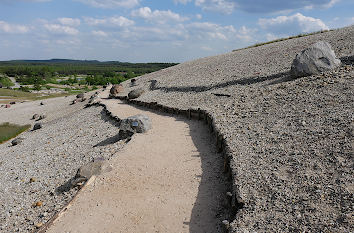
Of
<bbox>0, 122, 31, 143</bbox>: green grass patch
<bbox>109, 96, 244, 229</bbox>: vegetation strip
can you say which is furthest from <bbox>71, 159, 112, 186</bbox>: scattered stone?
<bbox>0, 122, 31, 143</bbox>: green grass patch

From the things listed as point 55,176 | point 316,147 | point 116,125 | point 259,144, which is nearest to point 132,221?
point 259,144

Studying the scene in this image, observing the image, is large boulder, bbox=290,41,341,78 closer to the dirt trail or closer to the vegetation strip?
the vegetation strip

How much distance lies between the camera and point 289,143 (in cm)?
890

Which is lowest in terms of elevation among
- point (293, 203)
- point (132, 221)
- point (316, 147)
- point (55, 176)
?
point (55, 176)

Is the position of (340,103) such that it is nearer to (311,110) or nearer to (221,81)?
(311,110)

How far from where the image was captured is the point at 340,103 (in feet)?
35.1

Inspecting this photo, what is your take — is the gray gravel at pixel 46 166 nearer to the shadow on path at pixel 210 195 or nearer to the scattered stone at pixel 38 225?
the scattered stone at pixel 38 225

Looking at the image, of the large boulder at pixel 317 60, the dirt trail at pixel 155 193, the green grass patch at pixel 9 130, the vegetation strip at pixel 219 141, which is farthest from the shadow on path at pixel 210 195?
the green grass patch at pixel 9 130

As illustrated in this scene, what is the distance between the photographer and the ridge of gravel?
5.88 metres

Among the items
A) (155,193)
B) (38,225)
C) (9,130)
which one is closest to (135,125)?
(155,193)

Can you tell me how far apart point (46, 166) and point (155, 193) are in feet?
27.4

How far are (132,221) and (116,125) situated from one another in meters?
11.3

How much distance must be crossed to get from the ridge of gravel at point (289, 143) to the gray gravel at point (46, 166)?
5.80 m

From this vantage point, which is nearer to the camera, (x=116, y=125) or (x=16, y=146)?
(x=116, y=125)
